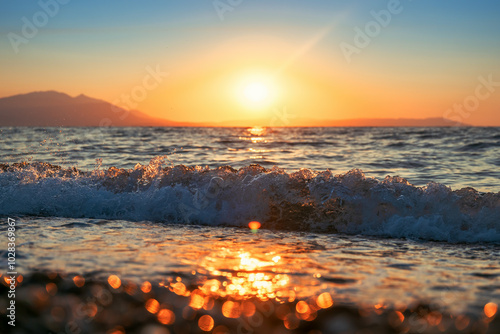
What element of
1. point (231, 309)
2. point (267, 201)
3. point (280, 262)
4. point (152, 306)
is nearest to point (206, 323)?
point (231, 309)

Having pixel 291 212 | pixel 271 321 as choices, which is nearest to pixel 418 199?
pixel 291 212

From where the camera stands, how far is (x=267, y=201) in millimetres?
9266

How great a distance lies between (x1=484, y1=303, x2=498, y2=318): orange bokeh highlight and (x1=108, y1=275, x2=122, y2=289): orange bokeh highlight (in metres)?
3.28

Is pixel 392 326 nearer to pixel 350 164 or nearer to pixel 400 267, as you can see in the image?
pixel 400 267

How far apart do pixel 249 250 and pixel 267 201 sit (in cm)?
325

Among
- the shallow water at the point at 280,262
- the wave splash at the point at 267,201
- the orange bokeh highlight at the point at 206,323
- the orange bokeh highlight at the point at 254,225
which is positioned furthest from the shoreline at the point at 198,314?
the wave splash at the point at 267,201

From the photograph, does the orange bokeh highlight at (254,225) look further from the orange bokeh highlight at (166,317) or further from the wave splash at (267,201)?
the orange bokeh highlight at (166,317)

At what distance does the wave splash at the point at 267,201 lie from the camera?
26.2 ft

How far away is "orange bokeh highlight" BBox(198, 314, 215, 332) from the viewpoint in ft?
11.5

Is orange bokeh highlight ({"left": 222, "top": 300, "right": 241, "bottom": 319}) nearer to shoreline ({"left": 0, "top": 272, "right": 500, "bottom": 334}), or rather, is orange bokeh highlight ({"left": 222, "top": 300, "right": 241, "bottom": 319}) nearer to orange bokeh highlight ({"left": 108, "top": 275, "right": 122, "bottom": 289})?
shoreline ({"left": 0, "top": 272, "right": 500, "bottom": 334})

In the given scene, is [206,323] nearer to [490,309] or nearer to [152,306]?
[152,306]

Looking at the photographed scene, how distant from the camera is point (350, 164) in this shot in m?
17.3

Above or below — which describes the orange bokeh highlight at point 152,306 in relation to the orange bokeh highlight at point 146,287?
above

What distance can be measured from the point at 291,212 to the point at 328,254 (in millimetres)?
2922
